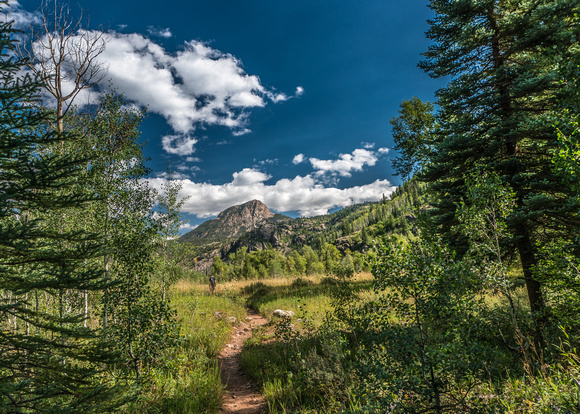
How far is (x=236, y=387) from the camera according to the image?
21.0 feet

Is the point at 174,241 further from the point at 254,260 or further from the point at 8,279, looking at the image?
the point at 254,260

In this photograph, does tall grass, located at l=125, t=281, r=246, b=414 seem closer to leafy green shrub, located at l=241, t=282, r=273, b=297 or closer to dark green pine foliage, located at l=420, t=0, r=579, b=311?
dark green pine foliage, located at l=420, t=0, r=579, b=311

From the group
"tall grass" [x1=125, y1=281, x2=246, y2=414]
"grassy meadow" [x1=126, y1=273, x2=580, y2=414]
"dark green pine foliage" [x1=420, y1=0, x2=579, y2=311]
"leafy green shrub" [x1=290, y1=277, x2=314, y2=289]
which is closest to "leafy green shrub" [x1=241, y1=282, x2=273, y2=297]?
"leafy green shrub" [x1=290, y1=277, x2=314, y2=289]

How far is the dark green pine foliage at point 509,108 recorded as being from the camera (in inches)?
248

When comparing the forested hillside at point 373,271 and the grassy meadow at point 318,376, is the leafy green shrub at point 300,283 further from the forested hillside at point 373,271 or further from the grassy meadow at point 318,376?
the grassy meadow at point 318,376

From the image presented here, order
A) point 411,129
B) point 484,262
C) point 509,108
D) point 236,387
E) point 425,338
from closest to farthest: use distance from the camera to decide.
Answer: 1. point 425,338
2. point 484,262
3. point 236,387
4. point 509,108
5. point 411,129

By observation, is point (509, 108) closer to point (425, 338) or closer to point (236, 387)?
point (425, 338)

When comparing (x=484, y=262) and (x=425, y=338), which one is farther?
(x=484, y=262)

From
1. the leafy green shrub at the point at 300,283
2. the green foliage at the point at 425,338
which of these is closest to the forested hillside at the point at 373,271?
the green foliage at the point at 425,338

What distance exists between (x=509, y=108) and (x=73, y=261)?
11.7 m

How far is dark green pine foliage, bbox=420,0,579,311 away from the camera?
6305 millimetres

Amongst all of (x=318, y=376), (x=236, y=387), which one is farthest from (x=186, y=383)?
(x=318, y=376)

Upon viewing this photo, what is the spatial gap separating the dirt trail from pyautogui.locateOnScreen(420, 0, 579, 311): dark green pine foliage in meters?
6.51

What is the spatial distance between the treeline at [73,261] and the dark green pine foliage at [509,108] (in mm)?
7745
